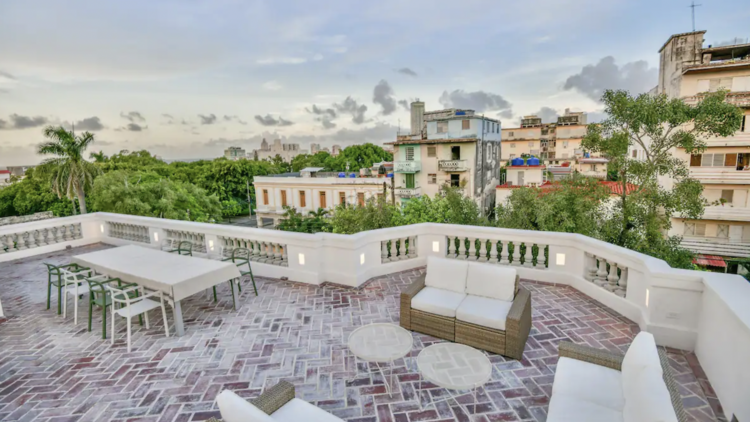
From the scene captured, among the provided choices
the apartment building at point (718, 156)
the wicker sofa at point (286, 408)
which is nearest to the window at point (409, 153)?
the apartment building at point (718, 156)

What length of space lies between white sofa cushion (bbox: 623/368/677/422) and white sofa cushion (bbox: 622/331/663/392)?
5cm

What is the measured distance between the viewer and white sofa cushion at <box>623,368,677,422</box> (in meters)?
2.06

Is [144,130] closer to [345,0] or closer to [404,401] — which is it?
[345,0]

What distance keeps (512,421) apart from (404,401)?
3.74 feet

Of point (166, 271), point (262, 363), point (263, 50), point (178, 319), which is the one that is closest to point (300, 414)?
point (262, 363)

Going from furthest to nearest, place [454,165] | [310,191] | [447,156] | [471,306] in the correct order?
[310,191] < [447,156] < [454,165] < [471,306]

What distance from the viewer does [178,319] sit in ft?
18.1

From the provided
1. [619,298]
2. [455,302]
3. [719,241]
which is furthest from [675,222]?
[455,302]

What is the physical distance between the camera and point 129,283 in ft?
19.3

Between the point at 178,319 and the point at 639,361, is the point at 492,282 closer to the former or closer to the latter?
the point at 639,361

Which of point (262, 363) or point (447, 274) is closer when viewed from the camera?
point (262, 363)

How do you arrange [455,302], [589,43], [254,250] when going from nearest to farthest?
[455,302] < [254,250] < [589,43]

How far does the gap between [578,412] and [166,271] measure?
6.03 m

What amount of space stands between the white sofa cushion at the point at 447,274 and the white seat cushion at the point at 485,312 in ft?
1.08
